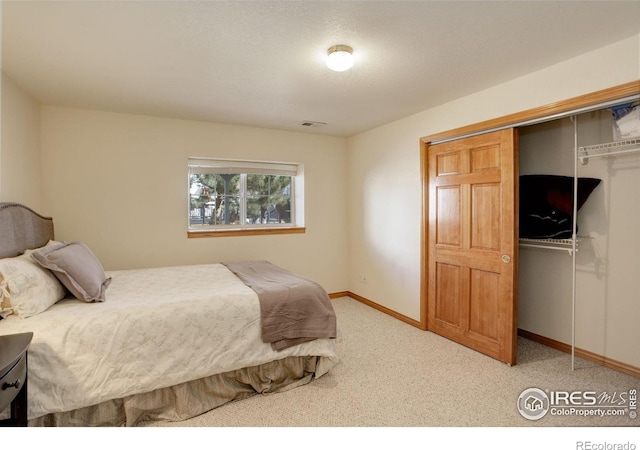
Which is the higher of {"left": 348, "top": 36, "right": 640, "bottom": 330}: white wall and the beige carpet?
{"left": 348, "top": 36, "right": 640, "bottom": 330}: white wall

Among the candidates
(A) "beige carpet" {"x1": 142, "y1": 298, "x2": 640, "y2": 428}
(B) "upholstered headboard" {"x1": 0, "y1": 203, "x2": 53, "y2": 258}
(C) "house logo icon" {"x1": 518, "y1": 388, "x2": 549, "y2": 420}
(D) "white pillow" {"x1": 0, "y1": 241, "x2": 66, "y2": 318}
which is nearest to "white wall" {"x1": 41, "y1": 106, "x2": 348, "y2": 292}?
(B) "upholstered headboard" {"x1": 0, "y1": 203, "x2": 53, "y2": 258}

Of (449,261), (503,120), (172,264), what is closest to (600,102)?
(503,120)

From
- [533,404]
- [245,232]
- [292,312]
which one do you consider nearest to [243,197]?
[245,232]

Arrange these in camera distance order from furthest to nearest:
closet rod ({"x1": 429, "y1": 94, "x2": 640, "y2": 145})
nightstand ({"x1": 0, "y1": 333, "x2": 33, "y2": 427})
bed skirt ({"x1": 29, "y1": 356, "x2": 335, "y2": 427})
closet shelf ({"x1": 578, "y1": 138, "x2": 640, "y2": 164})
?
1. closet shelf ({"x1": 578, "y1": 138, "x2": 640, "y2": 164})
2. closet rod ({"x1": 429, "y1": 94, "x2": 640, "y2": 145})
3. bed skirt ({"x1": 29, "y1": 356, "x2": 335, "y2": 427})
4. nightstand ({"x1": 0, "y1": 333, "x2": 33, "y2": 427})

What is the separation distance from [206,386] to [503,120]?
304cm

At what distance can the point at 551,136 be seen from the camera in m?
3.16

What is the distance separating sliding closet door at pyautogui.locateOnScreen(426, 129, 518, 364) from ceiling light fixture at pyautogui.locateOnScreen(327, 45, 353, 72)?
4.95 ft

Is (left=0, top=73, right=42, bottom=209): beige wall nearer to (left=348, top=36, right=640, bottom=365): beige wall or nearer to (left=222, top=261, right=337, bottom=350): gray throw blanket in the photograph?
(left=222, top=261, right=337, bottom=350): gray throw blanket

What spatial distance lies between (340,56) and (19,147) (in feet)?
9.00

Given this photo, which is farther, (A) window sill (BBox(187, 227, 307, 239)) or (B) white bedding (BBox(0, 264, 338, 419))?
(A) window sill (BBox(187, 227, 307, 239))

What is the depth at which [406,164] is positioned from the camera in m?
3.78

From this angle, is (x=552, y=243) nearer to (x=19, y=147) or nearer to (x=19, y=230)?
(x=19, y=230)

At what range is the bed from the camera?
1.81 metres

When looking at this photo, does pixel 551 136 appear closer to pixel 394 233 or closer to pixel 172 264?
pixel 394 233
